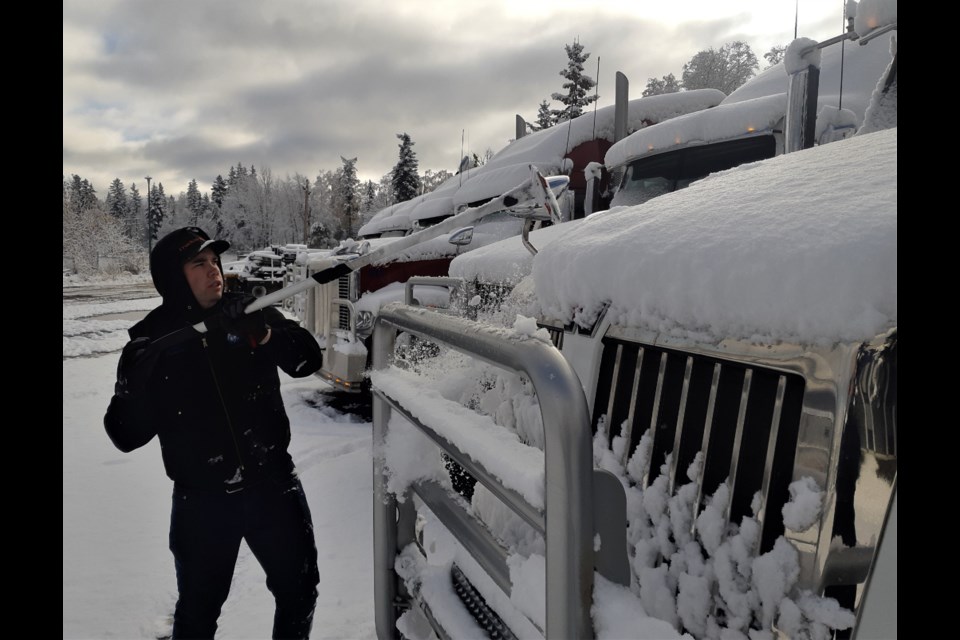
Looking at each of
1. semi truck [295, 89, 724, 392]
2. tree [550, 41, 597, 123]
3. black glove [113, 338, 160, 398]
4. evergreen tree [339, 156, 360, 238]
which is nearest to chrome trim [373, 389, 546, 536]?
black glove [113, 338, 160, 398]

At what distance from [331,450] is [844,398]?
174 inches

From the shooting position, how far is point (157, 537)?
3.51m

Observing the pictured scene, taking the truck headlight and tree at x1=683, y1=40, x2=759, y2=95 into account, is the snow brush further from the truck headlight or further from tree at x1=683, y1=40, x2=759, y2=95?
tree at x1=683, y1=40, x2=759, y2=95

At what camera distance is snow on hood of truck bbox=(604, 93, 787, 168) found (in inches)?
154

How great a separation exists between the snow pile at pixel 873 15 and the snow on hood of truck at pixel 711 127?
1.14 m

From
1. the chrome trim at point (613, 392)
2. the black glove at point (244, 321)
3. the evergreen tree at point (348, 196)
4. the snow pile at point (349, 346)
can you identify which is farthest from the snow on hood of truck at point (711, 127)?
the evergreen tree at point (348, 196)

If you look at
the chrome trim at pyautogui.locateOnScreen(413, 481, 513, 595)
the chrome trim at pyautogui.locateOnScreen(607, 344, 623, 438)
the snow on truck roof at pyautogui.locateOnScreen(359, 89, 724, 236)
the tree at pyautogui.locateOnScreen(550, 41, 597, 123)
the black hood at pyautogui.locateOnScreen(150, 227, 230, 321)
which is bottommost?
the chrome trim at pyautogui.locateOnScreen(413, 481, 513, 595)

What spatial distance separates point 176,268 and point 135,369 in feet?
1.51

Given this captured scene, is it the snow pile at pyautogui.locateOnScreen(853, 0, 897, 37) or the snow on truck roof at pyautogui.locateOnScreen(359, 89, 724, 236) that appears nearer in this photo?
the snow pile at pyautogui.locateOnScreen(853, 0, 897, 37)

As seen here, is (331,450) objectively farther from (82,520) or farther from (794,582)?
(794,582)

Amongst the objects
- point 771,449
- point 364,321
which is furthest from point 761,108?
point 364,321
